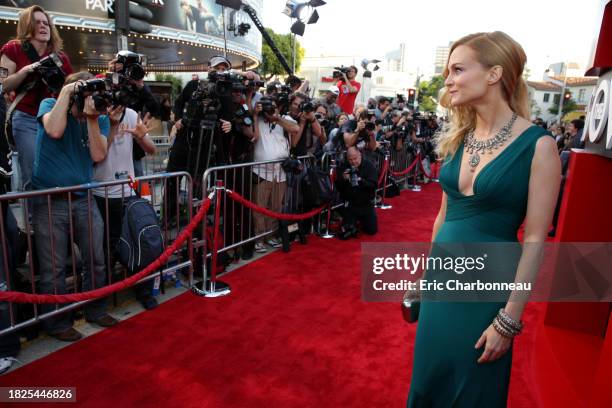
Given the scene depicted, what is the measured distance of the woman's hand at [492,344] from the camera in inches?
58.4

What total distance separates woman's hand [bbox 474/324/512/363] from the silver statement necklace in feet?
1.92

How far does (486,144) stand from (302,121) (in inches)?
178

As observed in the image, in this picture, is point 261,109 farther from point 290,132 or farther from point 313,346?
point 313,346

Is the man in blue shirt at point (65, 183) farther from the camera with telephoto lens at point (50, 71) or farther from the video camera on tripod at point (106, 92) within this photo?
the camera with telephoto lens at point (50, 71)

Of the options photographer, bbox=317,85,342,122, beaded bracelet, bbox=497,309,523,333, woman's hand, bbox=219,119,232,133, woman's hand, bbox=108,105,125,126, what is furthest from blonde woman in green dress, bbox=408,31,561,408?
photographer, bbox=317,85,342,122

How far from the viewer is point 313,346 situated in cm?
341

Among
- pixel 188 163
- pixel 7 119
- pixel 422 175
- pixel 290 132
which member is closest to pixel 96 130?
pixel 7 119

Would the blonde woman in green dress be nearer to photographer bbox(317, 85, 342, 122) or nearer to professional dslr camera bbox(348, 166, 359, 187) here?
professional dslr camera bbox(348, 166, 359, 187)

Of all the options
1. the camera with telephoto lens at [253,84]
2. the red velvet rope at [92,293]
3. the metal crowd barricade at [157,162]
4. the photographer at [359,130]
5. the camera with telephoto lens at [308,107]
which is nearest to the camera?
the red velvet rope at [92,293]

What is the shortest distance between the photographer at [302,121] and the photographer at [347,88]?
328 cm

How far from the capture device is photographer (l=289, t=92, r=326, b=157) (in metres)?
5.82

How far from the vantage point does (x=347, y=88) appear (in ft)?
31.2

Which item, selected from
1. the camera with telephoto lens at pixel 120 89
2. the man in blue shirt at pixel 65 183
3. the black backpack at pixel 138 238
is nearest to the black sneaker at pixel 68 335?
the man in blue shirt at pixel 65 183

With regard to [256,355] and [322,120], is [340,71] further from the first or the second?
[256,355]
